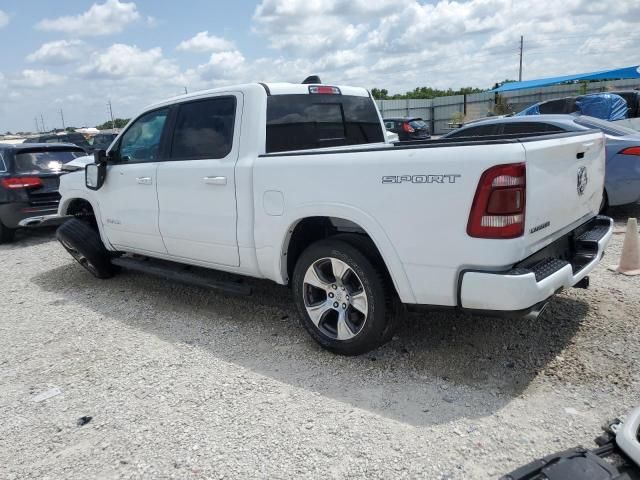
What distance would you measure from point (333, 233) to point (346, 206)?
658 mm

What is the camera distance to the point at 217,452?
2.78 metres

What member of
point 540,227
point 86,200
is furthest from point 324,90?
point 86,200

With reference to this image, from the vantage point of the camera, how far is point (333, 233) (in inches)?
156

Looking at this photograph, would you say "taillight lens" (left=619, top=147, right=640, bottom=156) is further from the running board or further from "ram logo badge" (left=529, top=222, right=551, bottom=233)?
the running board

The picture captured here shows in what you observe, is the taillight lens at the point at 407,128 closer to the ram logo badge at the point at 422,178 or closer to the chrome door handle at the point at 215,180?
the chrome door handle at the point at 215,180

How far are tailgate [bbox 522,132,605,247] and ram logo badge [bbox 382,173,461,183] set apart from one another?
402 mm

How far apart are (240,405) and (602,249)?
270 centimetres

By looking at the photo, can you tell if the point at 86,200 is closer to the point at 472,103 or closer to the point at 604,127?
the point at 604,127

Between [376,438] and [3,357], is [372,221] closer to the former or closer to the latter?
[376,438]

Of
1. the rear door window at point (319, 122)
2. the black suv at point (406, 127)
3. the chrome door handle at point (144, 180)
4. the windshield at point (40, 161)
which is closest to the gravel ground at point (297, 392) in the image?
the chrome door handle at point (144, 180)

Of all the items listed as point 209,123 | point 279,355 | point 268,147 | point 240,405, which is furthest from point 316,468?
point 209,123

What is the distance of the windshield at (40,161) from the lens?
849 centimetres

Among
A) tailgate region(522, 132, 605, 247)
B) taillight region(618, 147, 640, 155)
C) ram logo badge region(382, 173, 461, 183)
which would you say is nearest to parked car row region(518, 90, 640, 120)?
taillight region(618, 147, 640, 155)

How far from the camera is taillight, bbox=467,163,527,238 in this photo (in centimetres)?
273
